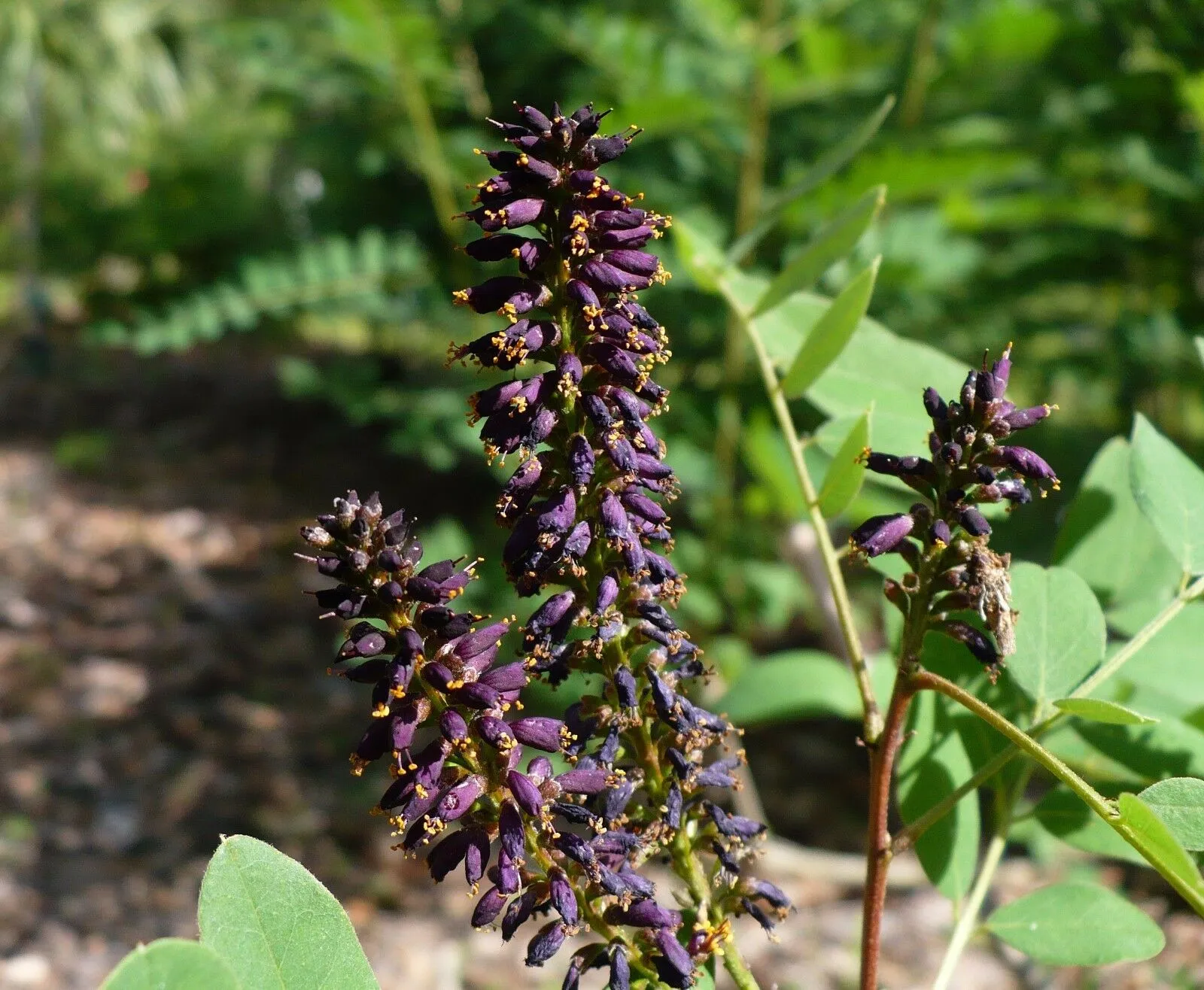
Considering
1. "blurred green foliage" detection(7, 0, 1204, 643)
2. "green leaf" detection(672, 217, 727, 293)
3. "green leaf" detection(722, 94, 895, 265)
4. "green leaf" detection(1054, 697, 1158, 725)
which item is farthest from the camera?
"blurred green foliage" detection(7, 0, 1204, 643)

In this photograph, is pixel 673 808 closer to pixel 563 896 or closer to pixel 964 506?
pixel 563 896

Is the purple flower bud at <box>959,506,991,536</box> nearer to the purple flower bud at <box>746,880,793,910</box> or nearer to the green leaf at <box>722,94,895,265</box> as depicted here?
the purple flower bud at <box>746,880,793,910</box>

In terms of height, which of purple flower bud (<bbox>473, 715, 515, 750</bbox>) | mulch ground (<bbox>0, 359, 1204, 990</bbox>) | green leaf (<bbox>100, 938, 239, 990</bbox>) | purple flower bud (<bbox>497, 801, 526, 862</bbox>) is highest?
purple flower bud (<bbox>473, 715, 515, 750</bbox>)

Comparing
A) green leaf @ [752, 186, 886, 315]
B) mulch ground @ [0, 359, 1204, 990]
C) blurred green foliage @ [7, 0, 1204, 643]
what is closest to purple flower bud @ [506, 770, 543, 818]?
green leaf @ [752, 186, 886, 315]

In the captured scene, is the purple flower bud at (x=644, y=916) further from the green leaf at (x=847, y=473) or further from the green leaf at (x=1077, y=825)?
the green leaf at (x=1077, y=825)

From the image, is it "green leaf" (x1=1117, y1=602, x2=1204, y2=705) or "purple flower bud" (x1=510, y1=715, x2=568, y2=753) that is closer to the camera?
"purple flower bud" (x1=510, y1=715, x2=568, y2=753)

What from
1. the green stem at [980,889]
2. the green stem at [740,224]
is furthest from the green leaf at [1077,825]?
the green stem at [740,224]

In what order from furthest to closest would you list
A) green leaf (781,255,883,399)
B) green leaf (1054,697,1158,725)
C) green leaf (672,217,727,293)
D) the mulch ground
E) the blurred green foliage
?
the mulch ground < the blurred green foliage < green leaf (672,217,727,293) < green leaf (781,255,883,399) < green leaf (1054,697,1158,725)

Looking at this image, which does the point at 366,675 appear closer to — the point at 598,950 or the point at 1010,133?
the point at 598,950
